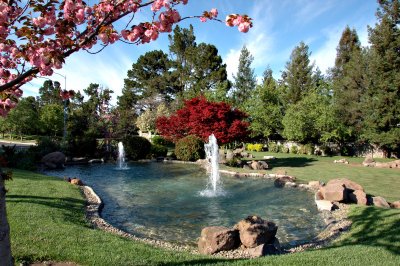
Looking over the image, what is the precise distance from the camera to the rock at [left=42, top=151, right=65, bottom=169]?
637 inches

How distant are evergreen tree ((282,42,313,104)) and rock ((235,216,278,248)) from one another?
33108mm

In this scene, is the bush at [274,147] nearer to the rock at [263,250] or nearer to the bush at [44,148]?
the bush at [44,148]

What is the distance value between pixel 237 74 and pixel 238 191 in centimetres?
3060

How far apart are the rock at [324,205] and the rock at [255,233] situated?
130 inches

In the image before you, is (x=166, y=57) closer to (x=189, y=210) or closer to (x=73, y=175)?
(x=73, y=175)

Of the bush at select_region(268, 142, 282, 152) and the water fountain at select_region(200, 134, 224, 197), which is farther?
the bush at select_region(268, 142, 282, 152)

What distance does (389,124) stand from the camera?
23.7 m

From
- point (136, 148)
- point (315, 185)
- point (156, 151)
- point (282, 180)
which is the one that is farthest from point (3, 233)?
point (156, 151)

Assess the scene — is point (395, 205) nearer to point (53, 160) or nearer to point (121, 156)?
point (53, 160)

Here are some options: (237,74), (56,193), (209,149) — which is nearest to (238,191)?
(56,193)

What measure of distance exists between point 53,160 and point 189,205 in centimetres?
1002

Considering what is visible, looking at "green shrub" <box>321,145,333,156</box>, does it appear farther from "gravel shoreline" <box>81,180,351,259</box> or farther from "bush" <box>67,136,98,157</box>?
"gravel shoreline" <box>81,180,351,259</box>

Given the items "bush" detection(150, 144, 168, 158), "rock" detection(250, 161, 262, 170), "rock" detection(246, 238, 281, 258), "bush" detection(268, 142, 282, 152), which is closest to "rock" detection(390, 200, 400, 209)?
"rock" detection(246, 238, 281, 258)

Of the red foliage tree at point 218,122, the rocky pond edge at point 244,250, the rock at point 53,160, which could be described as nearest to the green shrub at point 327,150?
the red foliage tree at point 218,122
